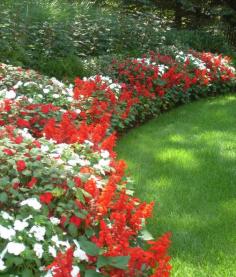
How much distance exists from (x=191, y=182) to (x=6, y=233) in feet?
9.15

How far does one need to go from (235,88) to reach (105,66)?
11.6 feet

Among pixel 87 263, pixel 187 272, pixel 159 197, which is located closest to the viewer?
pixel 87 263

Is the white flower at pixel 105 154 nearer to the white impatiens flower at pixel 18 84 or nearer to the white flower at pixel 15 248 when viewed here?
the white flower at pixel 15 248

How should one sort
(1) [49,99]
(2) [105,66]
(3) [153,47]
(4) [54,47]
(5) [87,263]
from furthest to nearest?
(3) [153,47]
(4) [54,47]
(2) [105,66]
(1) [49,99]
(5) [87,263]

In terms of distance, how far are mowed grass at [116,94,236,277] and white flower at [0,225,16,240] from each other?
1.35m

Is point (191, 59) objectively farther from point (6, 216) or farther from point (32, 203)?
point (6, 216)

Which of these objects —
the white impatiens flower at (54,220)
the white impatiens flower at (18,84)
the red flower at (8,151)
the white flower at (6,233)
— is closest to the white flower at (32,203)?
the white impatiens flower at (54,220)

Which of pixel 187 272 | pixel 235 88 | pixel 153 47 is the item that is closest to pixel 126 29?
pixel 153 47

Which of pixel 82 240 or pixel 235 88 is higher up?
pixel 82 240

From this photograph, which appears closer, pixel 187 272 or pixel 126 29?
pixel 187 272

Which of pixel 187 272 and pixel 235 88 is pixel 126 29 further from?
pixel 187 272

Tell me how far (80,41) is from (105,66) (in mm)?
2320

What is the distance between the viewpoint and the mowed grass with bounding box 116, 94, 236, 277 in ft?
12.1

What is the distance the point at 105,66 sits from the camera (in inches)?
311
